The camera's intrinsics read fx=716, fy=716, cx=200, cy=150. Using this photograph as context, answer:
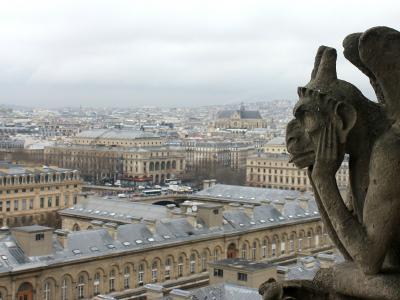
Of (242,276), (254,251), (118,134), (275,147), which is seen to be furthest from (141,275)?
(118,134)

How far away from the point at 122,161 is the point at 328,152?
131098 millimetres

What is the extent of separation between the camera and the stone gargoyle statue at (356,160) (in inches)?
215

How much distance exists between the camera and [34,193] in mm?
81812

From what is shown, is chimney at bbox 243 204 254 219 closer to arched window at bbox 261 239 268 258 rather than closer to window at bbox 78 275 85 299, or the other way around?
arched window at bbox 261 239 268 258

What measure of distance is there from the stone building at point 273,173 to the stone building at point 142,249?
61146 millimetres

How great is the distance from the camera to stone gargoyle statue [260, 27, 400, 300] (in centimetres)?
546

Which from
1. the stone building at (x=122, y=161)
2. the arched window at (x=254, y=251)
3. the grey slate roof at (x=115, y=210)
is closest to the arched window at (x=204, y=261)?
the arched window at (x=254, y=251)

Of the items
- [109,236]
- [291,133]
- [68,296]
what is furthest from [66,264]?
[291,133]

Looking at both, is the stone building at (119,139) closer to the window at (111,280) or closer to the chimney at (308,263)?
the window at (111,280)

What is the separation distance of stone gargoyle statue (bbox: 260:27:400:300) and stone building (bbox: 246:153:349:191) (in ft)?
355

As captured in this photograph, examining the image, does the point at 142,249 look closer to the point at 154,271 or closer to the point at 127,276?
the point at 127,276

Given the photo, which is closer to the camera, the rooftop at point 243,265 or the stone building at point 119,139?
the rooftop at point 243,265

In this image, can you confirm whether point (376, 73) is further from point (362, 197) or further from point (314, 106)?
point (362, 197)

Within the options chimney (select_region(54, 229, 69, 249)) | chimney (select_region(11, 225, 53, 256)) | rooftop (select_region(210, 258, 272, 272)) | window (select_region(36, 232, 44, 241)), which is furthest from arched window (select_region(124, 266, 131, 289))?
rooftop (select_region(210, 258, 272, 272))
